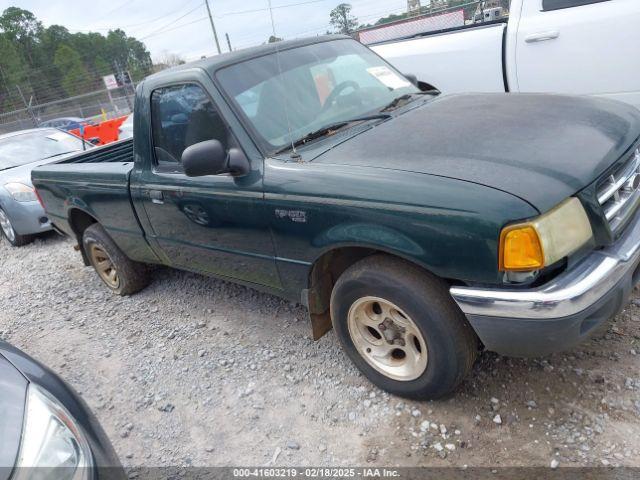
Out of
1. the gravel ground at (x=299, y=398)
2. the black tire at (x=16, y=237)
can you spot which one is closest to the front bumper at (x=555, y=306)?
the gravel ground at (x=299, y=398)

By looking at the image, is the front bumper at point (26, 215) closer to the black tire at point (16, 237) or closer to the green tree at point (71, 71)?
the black tire at point (16, 237)

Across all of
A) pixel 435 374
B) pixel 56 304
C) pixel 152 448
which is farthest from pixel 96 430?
pixel 56 304

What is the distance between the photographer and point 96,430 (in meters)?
2.06

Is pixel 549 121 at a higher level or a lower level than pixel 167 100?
lower

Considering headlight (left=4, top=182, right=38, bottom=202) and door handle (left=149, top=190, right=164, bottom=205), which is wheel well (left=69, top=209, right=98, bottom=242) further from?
headlight (left=4, top=182, right=38, bottom=202)

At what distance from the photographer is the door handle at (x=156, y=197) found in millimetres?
3443

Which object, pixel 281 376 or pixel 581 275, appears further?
pixel 281 376

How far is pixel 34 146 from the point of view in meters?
7.77

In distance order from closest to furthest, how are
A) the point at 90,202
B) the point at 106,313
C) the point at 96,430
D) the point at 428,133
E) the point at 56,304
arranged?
the point at 96,430 < the point at 428,133 < the point at 90,202 < the point at 106,313 < the point at 56,304

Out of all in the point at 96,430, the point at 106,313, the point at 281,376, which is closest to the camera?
the point at 96,430

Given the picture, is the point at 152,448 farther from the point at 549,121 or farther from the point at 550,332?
the point at 549,121

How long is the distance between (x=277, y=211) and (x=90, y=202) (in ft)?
7.38

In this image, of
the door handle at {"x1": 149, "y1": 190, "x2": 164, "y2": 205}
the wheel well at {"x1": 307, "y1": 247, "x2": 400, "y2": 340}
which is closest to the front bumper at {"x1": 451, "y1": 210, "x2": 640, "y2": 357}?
the wheel well at {"x1": 307, "y1": 247, "x2": 400, "y2": 340}

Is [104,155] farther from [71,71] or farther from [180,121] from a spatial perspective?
[71,71]
